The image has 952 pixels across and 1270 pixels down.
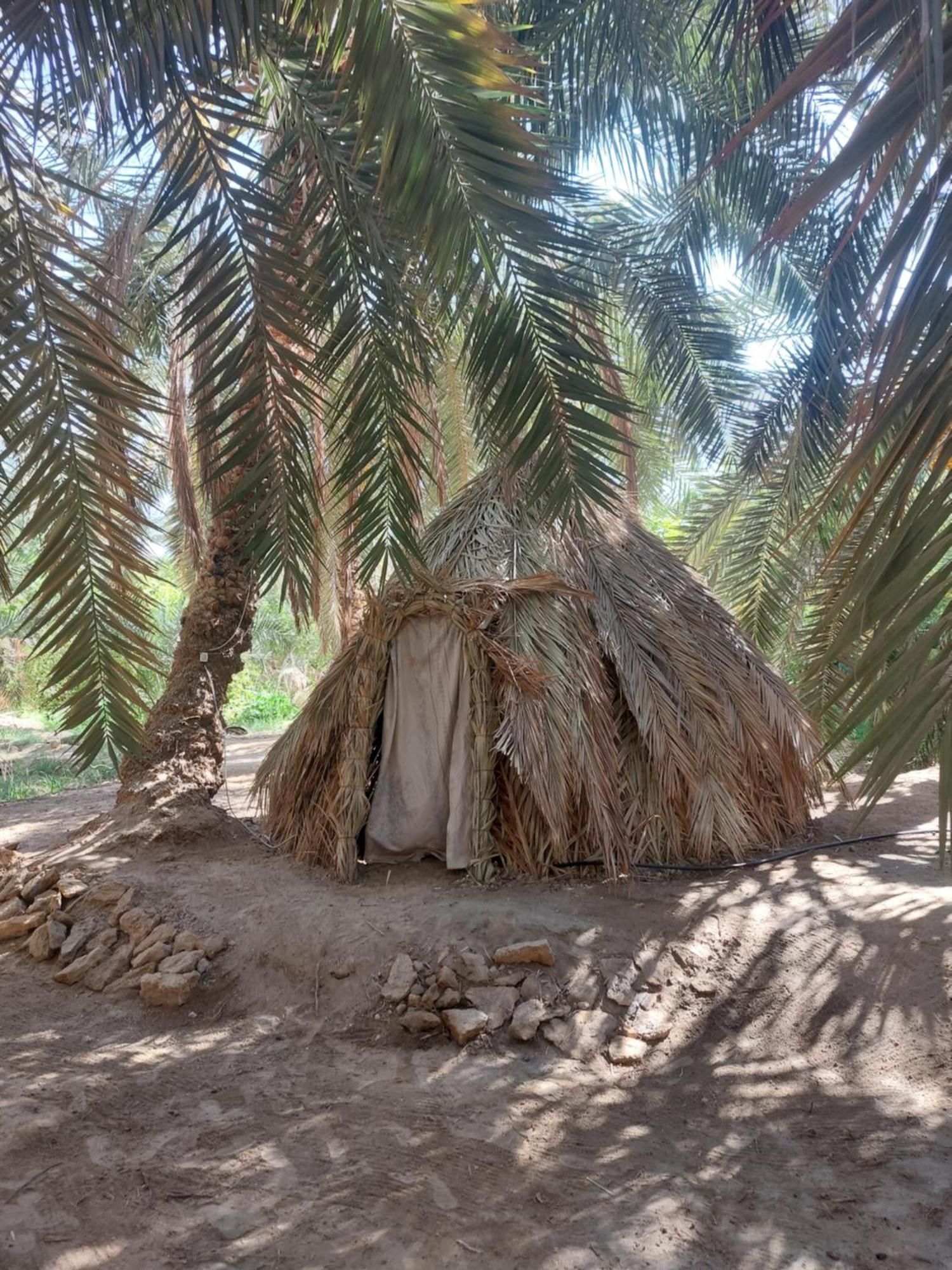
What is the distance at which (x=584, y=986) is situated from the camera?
16.3 feet

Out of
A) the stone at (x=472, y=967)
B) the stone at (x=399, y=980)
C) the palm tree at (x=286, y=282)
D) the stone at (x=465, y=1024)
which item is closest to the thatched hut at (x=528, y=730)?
the stone at (x=472, y=967)

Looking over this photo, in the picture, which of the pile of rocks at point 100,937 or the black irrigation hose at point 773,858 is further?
the black irrigation hose at point 773,858

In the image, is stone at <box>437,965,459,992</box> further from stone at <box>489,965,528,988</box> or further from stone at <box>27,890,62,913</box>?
stone at <box>27,890,62,913</box>

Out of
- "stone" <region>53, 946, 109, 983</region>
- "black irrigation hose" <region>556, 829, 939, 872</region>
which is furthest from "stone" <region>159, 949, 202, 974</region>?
"black irrigation hose" <region>556, 829, 939, 872</region>

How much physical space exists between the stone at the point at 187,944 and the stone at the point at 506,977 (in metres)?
1.60

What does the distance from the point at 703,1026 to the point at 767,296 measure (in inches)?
313

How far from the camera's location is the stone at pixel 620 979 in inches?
193

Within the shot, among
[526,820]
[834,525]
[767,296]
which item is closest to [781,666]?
[834,525]

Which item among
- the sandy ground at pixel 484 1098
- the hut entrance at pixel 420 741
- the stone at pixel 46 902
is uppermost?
the hut entrance at pixel 420 741

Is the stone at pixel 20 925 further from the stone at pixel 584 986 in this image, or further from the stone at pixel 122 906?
the stone at pixel 584 986

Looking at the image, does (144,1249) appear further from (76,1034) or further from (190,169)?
(190,169)

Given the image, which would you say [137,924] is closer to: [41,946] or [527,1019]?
[41,946]

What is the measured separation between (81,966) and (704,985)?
3296 millimetres

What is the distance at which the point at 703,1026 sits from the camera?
4.86 m
